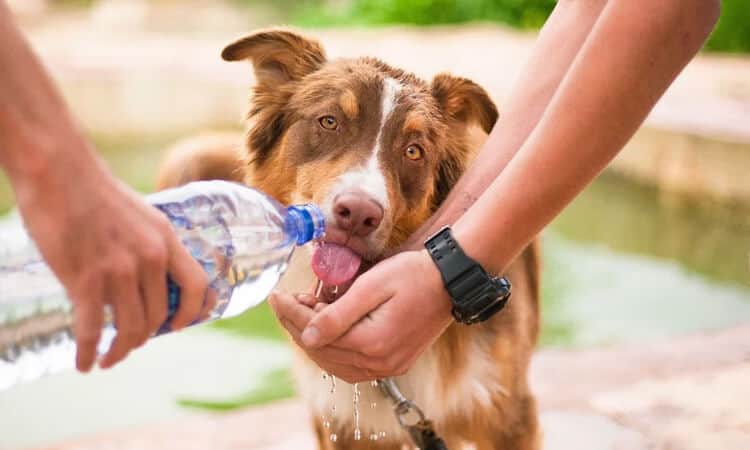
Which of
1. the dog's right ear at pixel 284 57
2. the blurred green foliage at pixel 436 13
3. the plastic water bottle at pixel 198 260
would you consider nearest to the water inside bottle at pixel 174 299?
the plastic water bottle at pixel 198 260

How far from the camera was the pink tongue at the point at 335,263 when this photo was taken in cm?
214

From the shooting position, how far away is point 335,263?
2.14m

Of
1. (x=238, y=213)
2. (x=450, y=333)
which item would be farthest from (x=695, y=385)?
(x=238, y=213)

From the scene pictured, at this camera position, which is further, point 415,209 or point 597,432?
point 597,432

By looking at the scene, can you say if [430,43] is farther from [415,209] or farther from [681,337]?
[415,209]

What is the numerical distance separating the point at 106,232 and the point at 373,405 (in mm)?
1714

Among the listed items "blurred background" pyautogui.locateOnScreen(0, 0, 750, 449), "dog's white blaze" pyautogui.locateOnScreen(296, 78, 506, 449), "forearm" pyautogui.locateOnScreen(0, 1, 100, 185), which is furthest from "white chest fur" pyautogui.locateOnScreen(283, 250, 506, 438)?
"forearm" pyautogui.locateOnScreen(0, 1, 100, 185)

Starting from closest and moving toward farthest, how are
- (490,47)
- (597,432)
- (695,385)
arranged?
(597,432)
(695,385)
(490,47)

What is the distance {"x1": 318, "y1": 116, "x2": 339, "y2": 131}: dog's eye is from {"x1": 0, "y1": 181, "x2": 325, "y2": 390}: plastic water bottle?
1.38 feet

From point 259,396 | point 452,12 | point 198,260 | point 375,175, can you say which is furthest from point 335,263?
point 452,12

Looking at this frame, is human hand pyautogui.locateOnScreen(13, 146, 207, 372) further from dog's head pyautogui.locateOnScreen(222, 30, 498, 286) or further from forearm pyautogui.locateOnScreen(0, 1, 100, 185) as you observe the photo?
dog's head pyautogui.locateOnScreen(222, 30, 498, 286)

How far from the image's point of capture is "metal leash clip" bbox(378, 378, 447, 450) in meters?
2.34

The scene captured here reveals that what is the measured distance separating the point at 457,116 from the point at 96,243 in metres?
1.81

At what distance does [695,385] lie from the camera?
3.36 meters
